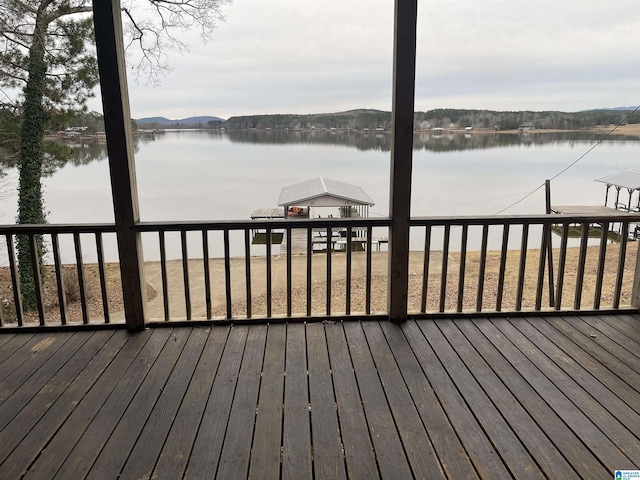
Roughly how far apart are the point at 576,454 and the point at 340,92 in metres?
2.81

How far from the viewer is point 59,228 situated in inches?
112

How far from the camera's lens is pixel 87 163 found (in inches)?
125

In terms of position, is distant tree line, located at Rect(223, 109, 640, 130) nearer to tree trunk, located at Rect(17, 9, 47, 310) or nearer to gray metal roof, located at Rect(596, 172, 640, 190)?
gray metal roof, located at Rect(596, 172, 640, 190)

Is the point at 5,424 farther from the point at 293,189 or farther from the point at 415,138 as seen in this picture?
the point at 415,138

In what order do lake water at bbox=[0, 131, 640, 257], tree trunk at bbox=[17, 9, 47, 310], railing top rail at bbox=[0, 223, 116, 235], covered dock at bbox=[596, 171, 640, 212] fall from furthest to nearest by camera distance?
1. tree trunk at bbox=[17, 9, 47, 310]
2. covered dock at bbox=[596, 171, 640, 212]
3. lake water at bbox=[0, 131, 640, 257]
4. railing top rail at bbox=[0, 223, 116, 235]

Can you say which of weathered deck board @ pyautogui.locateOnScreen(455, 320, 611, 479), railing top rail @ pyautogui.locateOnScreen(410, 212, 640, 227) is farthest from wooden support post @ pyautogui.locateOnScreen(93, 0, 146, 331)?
weathered deck board @ pyautogui.locateOnScreen(455, 320, 611, 479)

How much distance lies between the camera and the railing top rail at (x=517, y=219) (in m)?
3.03

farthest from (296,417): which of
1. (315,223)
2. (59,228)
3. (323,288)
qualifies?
(323,288)

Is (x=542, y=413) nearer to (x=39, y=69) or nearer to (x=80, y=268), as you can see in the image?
(x=80, y=268)

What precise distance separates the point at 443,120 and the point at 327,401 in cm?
219

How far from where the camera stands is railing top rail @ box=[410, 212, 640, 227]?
3027 millimetres

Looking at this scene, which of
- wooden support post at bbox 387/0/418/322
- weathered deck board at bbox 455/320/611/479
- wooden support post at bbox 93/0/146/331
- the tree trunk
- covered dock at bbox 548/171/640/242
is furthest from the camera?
the tree trunk

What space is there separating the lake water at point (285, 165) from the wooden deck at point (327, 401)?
36.6 inches

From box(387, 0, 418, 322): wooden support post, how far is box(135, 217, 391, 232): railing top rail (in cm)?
14
